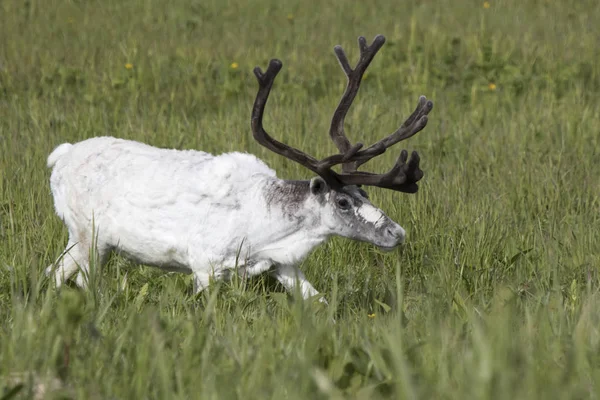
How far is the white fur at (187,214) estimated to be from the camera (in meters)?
3.94

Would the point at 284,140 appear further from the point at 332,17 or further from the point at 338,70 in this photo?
the point at 332,17

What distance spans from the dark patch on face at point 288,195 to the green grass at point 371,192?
1.31 feet

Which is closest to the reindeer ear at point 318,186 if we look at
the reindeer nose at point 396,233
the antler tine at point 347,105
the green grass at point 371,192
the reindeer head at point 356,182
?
the reindeer head at point 356,182

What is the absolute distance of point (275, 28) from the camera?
10750 mm

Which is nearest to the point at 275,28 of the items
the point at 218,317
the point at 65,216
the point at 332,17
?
the point at 332,17

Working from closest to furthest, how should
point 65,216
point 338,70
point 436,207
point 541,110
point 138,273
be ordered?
1. point 65,216
2. point 138,273
3. point 436,207
4. point 541,110
5. point 338,70

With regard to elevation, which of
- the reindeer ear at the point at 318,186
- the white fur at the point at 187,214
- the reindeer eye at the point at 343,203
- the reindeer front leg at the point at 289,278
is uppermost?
the reindeer ear at the point at 318,186

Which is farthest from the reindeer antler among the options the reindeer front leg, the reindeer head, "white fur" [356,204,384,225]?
the reindeer front leg

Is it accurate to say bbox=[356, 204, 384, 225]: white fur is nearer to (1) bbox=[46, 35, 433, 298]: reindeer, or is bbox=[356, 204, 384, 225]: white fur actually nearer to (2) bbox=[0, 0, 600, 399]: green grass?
(1) bbox=[46, 35, 433, 298]: reindeer

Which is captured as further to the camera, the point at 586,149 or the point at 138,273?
the point at 586,149

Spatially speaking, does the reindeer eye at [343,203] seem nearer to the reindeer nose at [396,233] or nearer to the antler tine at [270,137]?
the antler tine at [270,137]

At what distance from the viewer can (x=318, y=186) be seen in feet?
12.8

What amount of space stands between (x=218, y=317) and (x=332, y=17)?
8.41m

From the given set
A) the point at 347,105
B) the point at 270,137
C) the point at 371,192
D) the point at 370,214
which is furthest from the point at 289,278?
the point at 371,192
